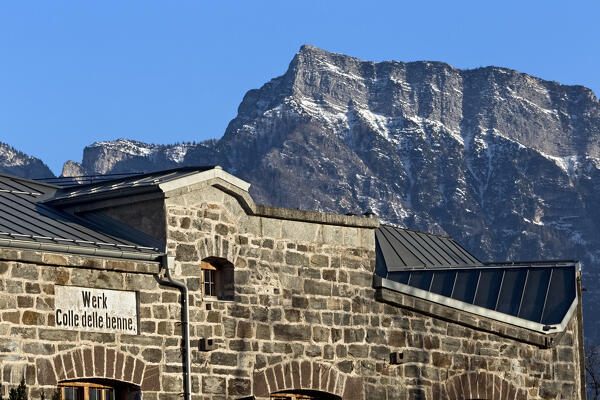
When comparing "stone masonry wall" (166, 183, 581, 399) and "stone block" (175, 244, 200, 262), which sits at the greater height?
"stone block" (175, 244, 200, 262)

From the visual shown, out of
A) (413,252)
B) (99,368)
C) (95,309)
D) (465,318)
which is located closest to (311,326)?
(465,318)

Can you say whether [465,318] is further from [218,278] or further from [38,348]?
[38,348]

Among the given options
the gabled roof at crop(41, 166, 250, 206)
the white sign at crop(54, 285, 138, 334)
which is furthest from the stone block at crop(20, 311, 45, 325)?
the gabled roof at crop(41, 166, 250, 206)

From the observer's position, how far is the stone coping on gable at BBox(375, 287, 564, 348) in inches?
1089

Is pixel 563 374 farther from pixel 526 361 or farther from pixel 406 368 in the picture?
pixel 406 368

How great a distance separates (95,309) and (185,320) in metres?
1.82

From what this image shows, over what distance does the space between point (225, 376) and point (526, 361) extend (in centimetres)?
834

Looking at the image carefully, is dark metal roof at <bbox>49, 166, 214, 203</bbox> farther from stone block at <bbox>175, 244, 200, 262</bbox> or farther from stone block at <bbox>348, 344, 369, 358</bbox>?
stone block at <bbox>348, 344, 369, 358</bbox>

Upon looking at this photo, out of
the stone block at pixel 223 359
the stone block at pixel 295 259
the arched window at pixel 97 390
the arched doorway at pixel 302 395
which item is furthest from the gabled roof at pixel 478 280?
the arched window at pixel 97 390

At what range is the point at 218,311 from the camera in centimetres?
2473

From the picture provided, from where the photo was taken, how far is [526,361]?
3023 centimetres

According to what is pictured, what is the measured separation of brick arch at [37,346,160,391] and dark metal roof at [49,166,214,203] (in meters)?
3.12

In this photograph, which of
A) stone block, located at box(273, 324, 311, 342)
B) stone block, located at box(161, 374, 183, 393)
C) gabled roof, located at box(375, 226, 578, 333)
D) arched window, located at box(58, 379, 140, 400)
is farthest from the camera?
gabled roof, located at box(375, 226, 578, 333)

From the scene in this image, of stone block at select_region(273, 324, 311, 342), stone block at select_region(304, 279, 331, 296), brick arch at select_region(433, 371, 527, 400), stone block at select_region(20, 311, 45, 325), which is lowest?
brick arch at select_region(433, 371, 527, 400)
